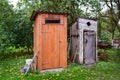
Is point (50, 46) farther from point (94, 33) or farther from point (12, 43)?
point (12, 43)

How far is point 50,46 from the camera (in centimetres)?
1016

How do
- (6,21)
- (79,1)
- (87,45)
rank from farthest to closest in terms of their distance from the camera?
1. (6,21)
2. (79,1)
3. (87,45)

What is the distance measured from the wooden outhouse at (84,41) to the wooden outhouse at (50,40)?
1.95m

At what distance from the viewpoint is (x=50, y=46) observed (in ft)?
33.3

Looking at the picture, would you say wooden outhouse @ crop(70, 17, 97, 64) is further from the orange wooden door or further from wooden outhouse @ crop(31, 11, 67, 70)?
the orange wooden door

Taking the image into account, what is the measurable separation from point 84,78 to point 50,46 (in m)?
2.31

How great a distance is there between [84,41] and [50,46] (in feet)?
9.44

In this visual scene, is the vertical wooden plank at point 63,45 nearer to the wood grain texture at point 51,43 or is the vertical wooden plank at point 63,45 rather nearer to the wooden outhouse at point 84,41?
the wood grain texture at point 51,43

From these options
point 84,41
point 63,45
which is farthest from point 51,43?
point 84,41

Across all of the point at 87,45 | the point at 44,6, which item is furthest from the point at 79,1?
the point at 87,45

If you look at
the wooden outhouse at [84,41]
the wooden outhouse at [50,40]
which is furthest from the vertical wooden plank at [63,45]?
the wooden outhouse at [84,41]

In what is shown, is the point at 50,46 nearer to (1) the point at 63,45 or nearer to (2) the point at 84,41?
(1) the point at 63,45

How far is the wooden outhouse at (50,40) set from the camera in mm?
9945

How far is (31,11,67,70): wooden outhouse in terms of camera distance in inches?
392
